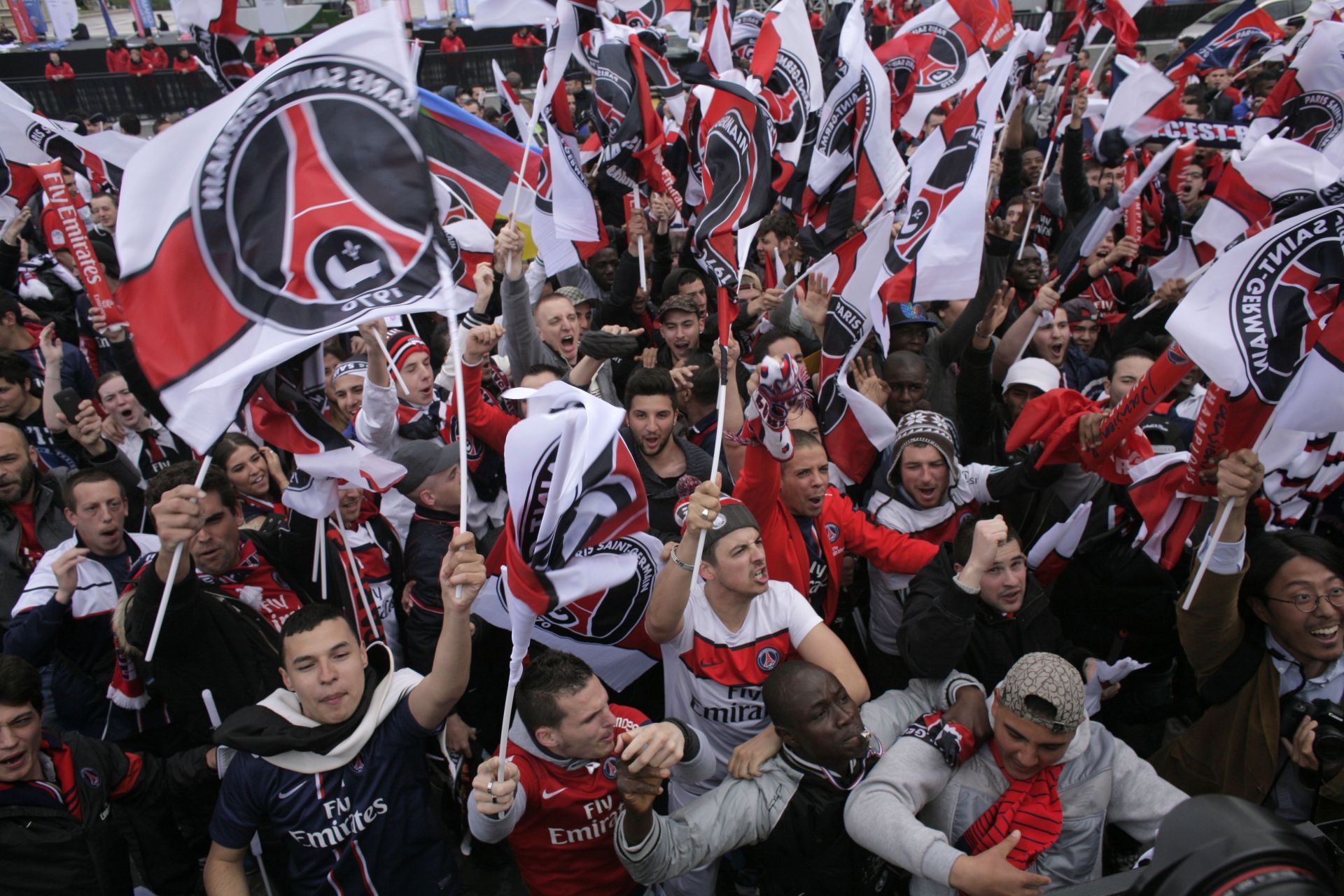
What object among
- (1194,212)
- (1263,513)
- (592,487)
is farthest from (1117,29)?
(592,487)

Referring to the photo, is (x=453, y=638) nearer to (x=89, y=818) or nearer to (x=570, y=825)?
(x=570, y=825)

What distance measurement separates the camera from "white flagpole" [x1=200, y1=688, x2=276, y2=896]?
9.42 feet

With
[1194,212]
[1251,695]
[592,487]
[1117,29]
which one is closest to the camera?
[592,487]

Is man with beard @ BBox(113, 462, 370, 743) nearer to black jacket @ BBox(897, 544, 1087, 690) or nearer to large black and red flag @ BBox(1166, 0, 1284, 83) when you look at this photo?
black jacket @ BBox(897, 544, 1087, 690)

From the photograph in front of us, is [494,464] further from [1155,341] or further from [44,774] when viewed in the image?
[1155,341]

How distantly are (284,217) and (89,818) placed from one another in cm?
204

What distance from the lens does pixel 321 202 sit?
2.71 m

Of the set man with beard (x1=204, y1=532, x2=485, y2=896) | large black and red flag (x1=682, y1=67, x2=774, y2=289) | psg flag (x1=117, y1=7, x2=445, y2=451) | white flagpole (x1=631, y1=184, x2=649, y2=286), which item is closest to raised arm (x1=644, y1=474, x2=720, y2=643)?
man with beard (x1=204, y1=532, x2=485, y2=896)

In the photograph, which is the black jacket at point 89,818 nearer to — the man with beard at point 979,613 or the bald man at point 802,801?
the bald man at point 802,801

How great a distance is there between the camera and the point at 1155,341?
18.3 ft

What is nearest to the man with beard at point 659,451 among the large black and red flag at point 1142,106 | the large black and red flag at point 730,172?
the large black and red flag at point 730,172

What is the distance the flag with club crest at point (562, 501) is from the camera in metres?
2.56

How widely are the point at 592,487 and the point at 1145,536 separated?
2340 millimetres

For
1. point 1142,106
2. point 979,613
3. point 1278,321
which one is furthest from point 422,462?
point 1142,106
